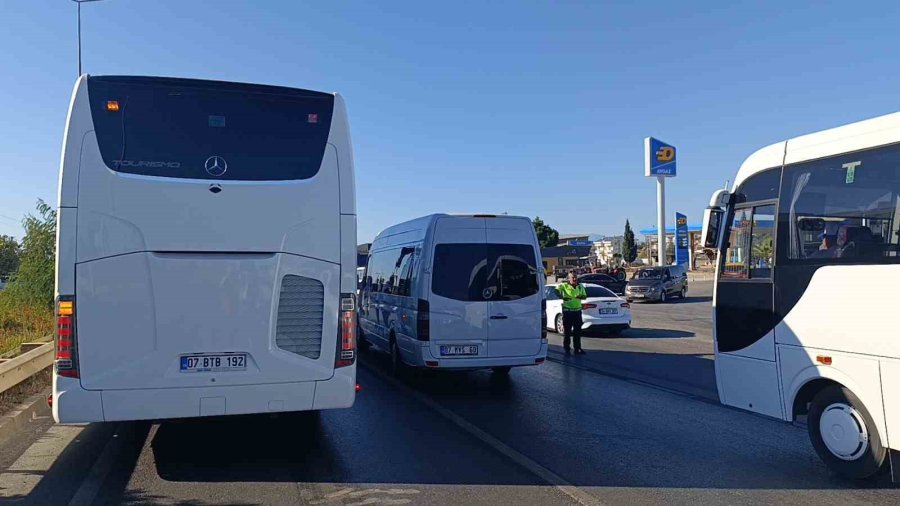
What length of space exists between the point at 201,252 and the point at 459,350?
4.82m

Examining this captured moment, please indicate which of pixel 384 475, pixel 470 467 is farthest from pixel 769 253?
pixel 384 475

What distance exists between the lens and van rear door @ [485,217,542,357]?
31.4 feet

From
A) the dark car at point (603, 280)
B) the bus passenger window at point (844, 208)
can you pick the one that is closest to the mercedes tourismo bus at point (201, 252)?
the bus passenger window at point (844, 208)

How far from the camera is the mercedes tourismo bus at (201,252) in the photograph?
5.12 metres

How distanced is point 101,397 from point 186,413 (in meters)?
0.64

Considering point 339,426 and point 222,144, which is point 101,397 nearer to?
point 222,144

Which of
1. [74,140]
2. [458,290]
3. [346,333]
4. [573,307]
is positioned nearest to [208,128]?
[74,140]

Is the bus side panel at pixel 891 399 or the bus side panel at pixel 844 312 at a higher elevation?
the bus side panel at pixel 844 312

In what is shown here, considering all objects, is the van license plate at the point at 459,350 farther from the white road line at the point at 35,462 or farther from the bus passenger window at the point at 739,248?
the white road line at the point at 35,462

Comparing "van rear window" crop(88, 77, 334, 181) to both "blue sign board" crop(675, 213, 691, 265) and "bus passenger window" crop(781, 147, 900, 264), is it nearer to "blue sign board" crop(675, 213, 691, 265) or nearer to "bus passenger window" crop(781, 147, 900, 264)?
"bus passenger window" crop(781, 147, 900, 264)

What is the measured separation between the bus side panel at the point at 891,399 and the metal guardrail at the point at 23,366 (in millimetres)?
8658

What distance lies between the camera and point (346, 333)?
577cm

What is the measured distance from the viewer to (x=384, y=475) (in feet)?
18.3

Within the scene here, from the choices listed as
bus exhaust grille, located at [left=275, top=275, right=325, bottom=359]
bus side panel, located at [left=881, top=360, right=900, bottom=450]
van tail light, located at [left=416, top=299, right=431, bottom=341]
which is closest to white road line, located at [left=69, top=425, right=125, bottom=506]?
bus exhaust grille, located at [left=275, top=275, right=325, bottom=359]
